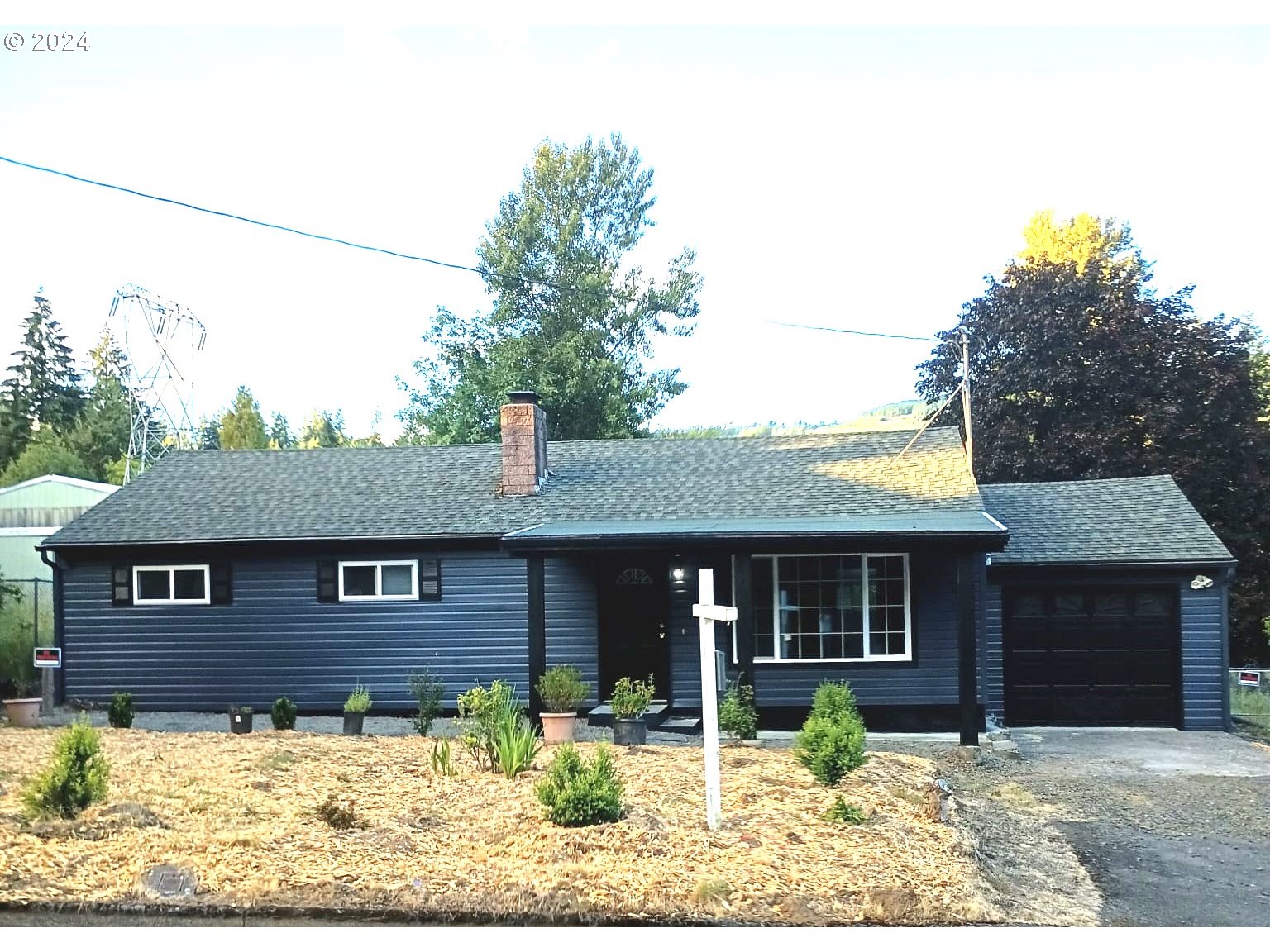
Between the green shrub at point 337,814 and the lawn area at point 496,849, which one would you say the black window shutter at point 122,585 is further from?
the green shrub at point 337,814

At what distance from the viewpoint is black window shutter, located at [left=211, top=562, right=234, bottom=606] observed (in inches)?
659

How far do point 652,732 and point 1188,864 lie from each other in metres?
7.25

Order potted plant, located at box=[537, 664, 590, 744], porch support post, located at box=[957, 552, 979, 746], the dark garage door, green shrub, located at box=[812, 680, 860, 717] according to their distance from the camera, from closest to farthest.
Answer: green shrub, located at box=[812, 680, 860, 717]
potted plant, located at box=[537, 664, 590, 744]
porch support post, located at box=[957, 552, 979, 746]
the dark garage door

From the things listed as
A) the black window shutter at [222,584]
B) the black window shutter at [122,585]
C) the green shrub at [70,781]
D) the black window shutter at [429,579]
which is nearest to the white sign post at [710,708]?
the green shrub at [70,781]

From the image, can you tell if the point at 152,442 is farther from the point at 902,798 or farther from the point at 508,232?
the point at 902,798

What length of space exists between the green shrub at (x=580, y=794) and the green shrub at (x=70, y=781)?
310 cm

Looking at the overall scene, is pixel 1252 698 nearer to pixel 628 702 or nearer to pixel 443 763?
pixel 628 702

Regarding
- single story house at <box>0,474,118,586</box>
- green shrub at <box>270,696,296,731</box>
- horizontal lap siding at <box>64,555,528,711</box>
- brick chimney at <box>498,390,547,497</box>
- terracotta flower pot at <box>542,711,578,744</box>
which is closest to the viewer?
terracotta flower pot at <box>542,711,578,744</box>

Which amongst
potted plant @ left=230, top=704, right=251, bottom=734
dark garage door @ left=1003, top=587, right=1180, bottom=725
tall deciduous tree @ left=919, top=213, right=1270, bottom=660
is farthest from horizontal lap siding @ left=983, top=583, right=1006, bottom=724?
tall deciduous tree @ left=919, top=213, right=1270, bottom=660

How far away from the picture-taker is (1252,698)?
60.6 ft

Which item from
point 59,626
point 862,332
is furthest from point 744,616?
→ point 59,626

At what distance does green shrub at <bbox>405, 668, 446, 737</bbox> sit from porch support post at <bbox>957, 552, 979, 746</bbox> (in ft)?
20.9

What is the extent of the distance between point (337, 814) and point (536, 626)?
20.0 ft

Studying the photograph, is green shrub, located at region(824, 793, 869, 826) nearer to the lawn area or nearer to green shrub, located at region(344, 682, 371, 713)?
the lawn area
